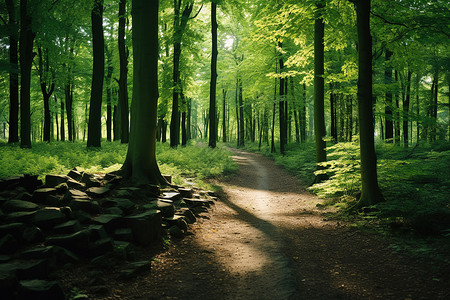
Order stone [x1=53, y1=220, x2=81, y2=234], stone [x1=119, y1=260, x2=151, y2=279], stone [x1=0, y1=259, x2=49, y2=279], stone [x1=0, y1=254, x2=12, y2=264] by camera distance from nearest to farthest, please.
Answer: stone [x1=0, y1=259, x2=49, y2=279], stone [x1=0, y1=254, x2=12, y2=264], stone [x1=119, y1=260, x2=151, y2=279], stone [x1=53, y1=220, x2=81, y2=234]

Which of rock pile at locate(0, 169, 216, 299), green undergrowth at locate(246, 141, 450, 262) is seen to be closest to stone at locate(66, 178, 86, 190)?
rock pile at locate(0, 169, 216, 299)

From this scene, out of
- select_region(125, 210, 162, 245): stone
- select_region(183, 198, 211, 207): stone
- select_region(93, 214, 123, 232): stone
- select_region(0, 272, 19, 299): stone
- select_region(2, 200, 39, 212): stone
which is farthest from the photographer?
select_region(183, 198, 211, 207): stone

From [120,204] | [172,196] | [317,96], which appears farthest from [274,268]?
[317,96]

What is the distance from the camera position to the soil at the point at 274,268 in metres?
3.51

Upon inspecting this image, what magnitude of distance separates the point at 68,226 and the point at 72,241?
34cm

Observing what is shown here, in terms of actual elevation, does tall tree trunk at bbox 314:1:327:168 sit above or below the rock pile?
above

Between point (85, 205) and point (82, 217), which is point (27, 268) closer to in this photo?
point (82, 217)

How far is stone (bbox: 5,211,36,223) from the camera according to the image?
404 centimetres

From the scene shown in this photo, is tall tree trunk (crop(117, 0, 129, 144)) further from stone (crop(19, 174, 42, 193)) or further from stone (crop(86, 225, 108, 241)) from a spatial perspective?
stone (crop(86, 225, 108, 241))

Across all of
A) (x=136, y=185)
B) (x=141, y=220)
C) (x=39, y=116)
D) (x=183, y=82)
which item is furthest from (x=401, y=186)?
(x=39, y=116)

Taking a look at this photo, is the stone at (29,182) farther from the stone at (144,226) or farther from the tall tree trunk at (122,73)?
the tall tree trunk at (122,73)

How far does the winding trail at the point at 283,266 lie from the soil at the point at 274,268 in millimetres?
11

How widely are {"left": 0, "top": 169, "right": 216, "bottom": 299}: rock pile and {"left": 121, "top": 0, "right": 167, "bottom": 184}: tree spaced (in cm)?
101

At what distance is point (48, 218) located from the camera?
4.20 m
